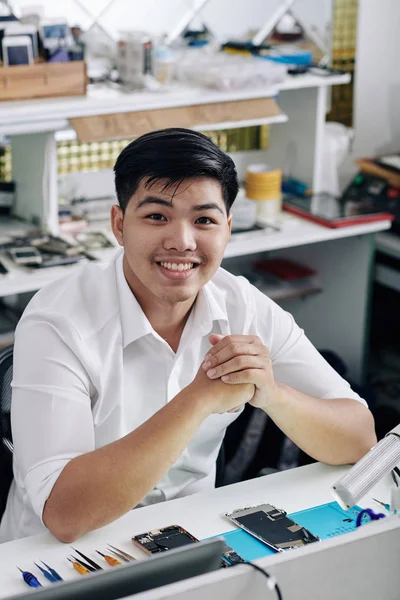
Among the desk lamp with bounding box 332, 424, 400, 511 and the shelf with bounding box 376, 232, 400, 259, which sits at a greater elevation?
the desk lamp with bounding box 332, 424, 400, 511

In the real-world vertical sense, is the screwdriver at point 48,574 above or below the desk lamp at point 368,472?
below

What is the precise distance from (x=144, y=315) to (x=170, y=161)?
278 millimetres

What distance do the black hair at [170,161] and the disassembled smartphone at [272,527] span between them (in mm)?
542

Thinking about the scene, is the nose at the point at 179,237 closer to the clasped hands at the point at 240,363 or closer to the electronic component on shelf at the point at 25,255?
the clasped hands at the point at 240,363

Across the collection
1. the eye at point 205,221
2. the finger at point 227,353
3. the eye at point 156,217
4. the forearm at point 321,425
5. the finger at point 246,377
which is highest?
the eye at point 156,217

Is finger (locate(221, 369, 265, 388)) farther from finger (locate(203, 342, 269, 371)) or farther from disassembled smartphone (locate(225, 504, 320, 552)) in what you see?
disassembled smartphone (locate(225, 504, 320, 552))

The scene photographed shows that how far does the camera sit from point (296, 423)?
1604mm

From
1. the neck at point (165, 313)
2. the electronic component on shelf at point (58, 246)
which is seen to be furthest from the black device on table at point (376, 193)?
the neck at point (165, 313)

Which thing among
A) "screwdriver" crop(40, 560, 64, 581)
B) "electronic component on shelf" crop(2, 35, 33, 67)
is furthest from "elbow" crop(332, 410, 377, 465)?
"electronic component on shelf" crop(2, 35, 33, 67)

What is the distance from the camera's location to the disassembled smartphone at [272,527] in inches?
54.3

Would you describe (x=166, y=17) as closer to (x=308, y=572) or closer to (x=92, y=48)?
(x=92, y=48)

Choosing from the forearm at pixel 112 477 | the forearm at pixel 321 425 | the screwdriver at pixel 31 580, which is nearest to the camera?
the screwdriver at pixel 31 580

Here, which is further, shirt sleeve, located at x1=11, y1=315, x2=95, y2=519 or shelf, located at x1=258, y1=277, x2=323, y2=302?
shelf, located at x1=258, y1=277, x2=323, y2=302

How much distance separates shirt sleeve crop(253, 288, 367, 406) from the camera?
173cm
